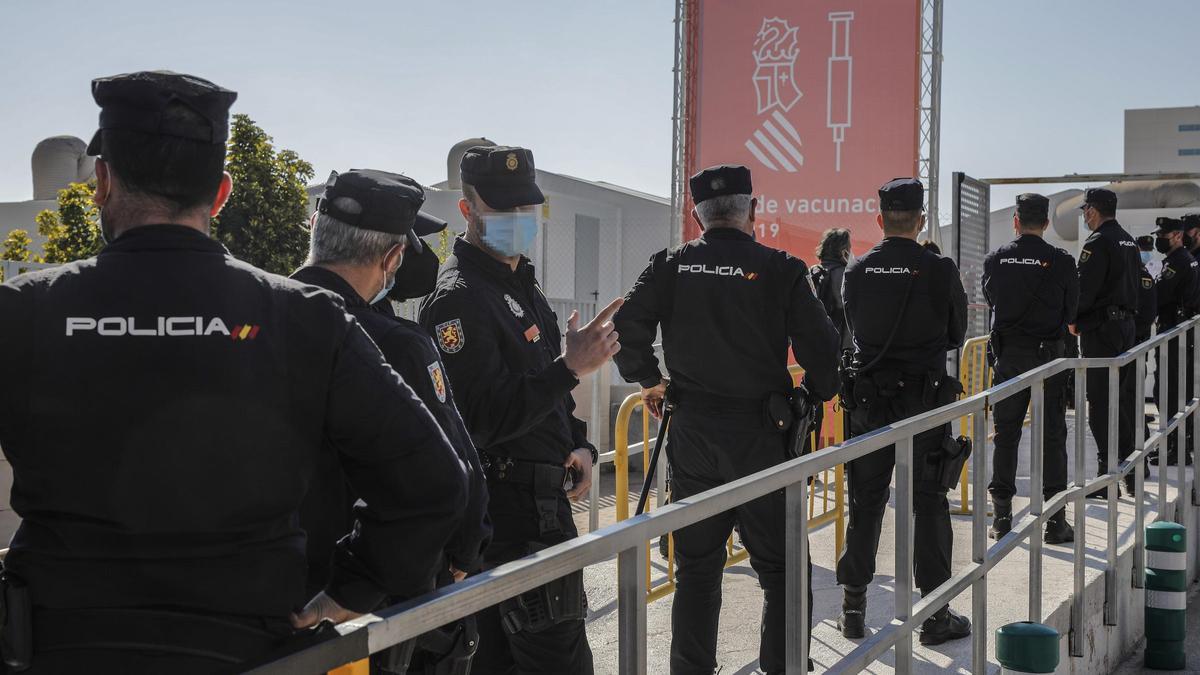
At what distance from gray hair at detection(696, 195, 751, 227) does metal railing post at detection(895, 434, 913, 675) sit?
3.64 feet

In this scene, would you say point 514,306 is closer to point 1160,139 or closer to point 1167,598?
point 1167,598

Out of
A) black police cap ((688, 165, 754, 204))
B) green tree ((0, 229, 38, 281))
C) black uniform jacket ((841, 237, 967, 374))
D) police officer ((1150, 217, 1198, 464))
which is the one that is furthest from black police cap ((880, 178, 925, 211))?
green tree ((0, 229, 38, 281))

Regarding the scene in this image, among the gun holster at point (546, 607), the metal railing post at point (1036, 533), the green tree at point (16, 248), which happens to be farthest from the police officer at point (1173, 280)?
the green tree at point (16, 248)

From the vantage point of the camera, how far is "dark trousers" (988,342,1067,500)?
5512 millimetres

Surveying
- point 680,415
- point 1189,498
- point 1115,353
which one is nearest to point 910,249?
point 680,415

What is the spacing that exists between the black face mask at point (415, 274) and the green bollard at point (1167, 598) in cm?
459

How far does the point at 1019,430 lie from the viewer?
18.4 feet

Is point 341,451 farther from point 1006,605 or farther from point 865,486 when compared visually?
point 1006,605

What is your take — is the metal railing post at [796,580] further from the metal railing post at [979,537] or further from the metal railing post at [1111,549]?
the metal railing post at [1111,549]

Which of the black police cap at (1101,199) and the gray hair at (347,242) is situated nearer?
the gray hair at (347,242)

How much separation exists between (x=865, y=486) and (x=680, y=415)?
97 cm

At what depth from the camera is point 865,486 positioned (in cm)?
426

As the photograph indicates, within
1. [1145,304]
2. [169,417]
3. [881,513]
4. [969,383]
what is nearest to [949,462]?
[881,513]

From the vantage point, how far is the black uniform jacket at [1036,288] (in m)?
5.65
